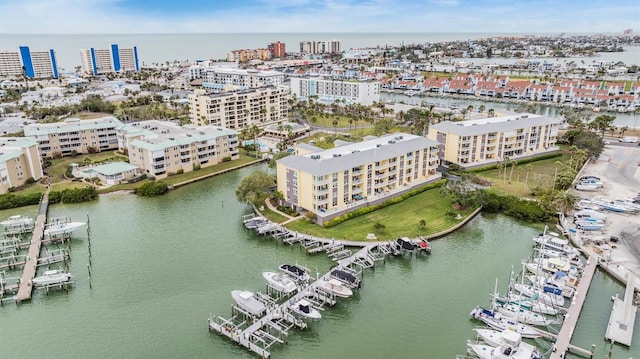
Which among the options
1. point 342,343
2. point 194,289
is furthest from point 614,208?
point 194,289

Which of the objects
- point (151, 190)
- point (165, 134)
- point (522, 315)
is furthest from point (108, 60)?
point (522, 315)

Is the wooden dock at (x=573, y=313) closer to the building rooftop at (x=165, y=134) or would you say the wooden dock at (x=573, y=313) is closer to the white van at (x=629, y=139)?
the white van at (x=629, y=139)

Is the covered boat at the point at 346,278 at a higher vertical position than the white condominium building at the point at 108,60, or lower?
lower

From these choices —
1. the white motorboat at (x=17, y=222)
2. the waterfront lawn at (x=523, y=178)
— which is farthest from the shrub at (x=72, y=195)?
the waterfront lawn at (x=523, y=178)

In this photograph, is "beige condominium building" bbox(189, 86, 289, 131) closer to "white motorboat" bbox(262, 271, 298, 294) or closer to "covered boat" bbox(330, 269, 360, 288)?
"white motorboat" bbox(262, 271, 298, 294)

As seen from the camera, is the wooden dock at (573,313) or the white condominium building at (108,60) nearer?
the wooden dock at (573,313)

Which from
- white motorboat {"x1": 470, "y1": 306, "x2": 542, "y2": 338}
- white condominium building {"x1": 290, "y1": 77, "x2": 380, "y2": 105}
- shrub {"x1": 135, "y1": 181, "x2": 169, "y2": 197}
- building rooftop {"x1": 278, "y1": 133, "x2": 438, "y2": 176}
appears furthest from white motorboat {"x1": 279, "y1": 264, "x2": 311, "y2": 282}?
white condominium building {"x1": 290, "y1": 77, "x2": 380, "y2": 105}
